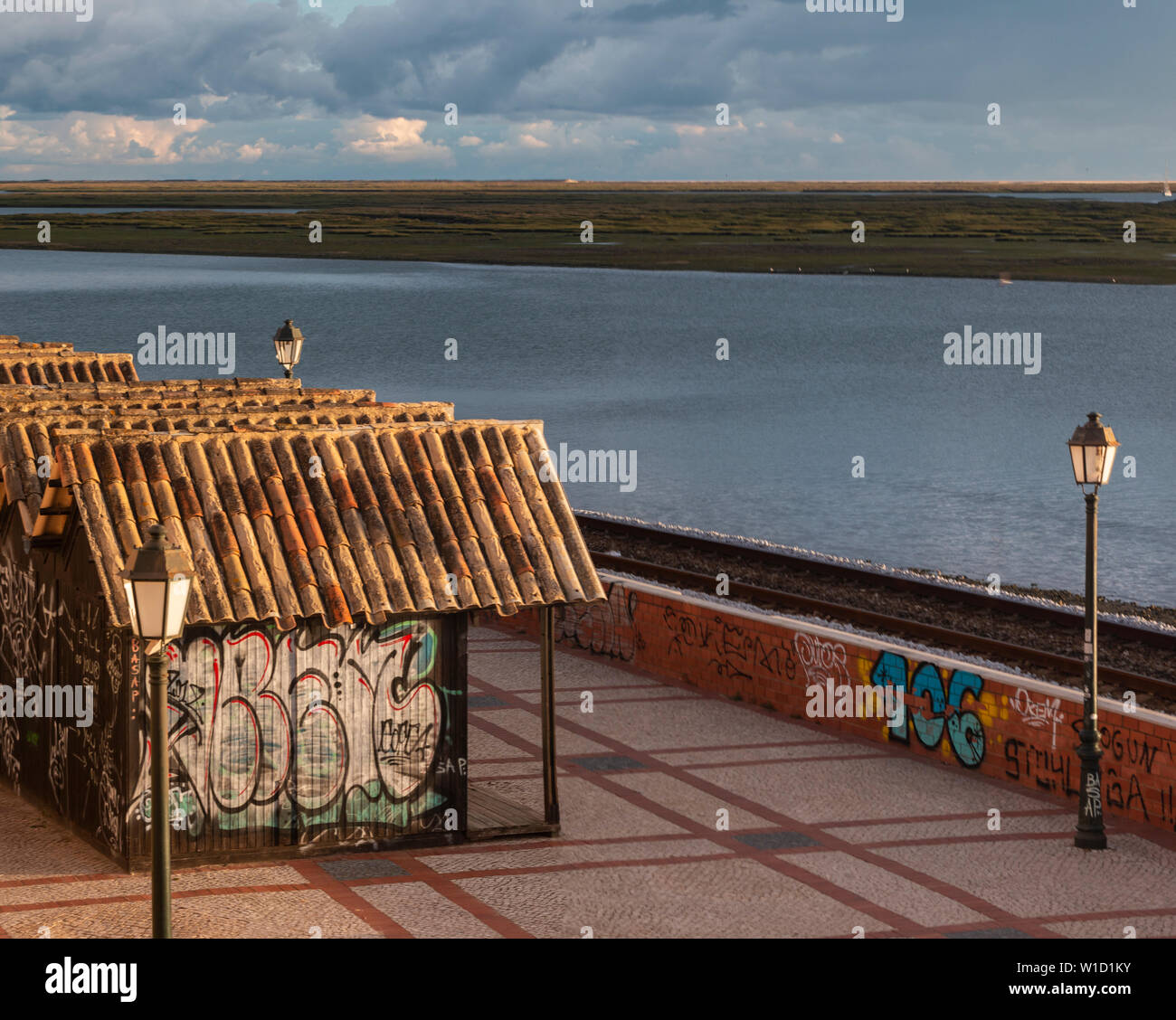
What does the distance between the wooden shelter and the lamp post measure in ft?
12.8

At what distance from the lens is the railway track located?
25.2 meters

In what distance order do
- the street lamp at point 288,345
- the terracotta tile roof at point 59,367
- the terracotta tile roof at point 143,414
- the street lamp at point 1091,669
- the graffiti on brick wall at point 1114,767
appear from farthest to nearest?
the terracotta tile roof at point 59,367
the street lamp at point 288,345
the graffiti on brick wall at point 1114,767
the terracotta tile roof at point 143,414
the street lamp at point 1091,669

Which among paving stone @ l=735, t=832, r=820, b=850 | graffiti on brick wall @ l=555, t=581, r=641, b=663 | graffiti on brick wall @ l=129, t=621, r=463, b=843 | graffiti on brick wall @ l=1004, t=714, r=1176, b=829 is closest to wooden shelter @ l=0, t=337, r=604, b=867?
graffiti on brick wall @ l=129, t=621, r=463, b=843

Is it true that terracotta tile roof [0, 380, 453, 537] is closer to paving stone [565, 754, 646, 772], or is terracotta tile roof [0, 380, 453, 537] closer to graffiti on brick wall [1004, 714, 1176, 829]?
paving stone [565, 754, 646, 772]

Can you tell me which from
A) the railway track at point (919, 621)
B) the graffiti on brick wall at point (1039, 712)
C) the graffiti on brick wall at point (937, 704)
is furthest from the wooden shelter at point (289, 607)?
the railway track at point (919, 621)

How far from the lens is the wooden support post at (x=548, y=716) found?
17.3m

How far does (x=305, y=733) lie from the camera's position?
16.3 m

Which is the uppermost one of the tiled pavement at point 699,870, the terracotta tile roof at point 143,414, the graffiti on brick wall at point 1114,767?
the terracotta tile roof at point 143,414

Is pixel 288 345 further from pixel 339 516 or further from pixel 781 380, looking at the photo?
pixel 781 380

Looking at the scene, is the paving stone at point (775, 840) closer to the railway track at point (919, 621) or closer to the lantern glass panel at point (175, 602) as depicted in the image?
the lantern glass panel at point (175, 602)

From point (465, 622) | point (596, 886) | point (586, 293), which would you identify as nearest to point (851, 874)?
point (596, 886)

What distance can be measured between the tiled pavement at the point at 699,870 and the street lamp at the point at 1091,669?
29cm

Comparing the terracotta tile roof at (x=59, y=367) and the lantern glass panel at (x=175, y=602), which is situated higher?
the terracotta tile roof at (x=59, y=367)

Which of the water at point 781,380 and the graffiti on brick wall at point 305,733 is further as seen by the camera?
the water at point 781,380
